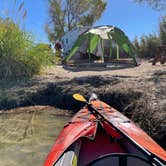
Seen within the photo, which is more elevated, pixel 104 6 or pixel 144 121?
pixel 104 6

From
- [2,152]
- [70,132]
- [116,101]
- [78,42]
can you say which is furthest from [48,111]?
[78,42]

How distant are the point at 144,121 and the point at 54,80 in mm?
5045

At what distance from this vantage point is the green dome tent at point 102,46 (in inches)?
728

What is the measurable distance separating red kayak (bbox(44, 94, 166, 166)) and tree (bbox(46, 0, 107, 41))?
29418 mm

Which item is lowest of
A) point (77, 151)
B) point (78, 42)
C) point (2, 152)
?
point (2, 152)

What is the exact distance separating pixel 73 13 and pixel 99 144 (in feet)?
101

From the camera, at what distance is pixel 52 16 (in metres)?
35.9

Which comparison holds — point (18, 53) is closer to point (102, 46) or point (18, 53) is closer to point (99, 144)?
point (99, 144)

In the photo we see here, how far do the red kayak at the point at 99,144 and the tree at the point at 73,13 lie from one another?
29.4 meters

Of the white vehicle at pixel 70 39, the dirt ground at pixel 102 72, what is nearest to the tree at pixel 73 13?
the white vehicle at pixel 70 39

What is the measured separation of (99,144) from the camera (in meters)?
5.93

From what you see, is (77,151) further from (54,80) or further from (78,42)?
(78,42)

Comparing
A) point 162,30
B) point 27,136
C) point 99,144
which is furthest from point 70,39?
point 99,144

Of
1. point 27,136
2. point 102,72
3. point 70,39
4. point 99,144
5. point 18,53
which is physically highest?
point 70,39
